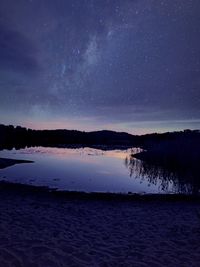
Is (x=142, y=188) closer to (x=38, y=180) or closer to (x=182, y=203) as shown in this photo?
(x=182, y=203)

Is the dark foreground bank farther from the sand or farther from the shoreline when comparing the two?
the shoreline

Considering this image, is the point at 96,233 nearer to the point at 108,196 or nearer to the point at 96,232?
the point at 96,232

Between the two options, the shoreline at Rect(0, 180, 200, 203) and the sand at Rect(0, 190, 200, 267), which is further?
the shoreline at Rect(0, 180, 200, 203)

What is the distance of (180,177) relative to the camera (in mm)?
25812

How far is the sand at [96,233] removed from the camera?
7715 millimetres

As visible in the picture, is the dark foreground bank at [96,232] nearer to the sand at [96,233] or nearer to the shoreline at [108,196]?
the sand at [96,233]

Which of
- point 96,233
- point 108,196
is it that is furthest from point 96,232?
point 108,196

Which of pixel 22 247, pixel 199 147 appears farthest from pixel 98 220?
pixel 199 147

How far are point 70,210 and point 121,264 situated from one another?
635 cm

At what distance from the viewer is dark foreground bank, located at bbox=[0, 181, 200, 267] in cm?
774

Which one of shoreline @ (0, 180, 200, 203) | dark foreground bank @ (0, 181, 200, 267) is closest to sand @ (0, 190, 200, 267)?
dark foreground bank @ (0, 181, 200, 267)

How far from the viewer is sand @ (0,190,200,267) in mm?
7715

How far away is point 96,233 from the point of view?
33.1 feet

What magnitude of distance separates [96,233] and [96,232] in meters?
0.12
